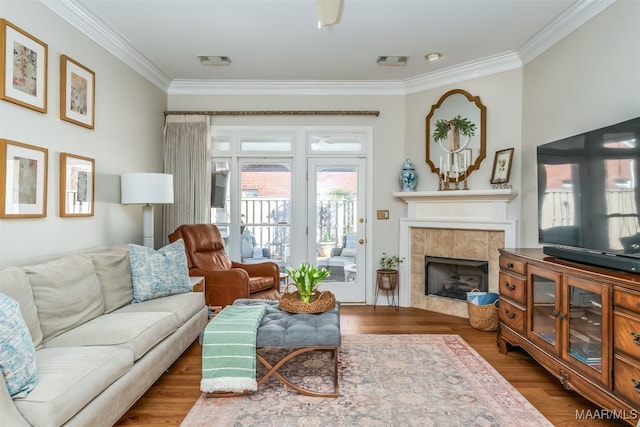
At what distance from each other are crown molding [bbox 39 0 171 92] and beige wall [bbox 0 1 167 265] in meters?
0.05

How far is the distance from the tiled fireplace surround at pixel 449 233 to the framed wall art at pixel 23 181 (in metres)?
3.49

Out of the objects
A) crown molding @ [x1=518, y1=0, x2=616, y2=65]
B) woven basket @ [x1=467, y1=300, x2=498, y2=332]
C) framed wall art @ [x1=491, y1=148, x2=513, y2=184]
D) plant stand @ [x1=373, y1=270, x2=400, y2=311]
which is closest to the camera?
crown molding @ [x1=518, y1=0, x2=616, y2=65]

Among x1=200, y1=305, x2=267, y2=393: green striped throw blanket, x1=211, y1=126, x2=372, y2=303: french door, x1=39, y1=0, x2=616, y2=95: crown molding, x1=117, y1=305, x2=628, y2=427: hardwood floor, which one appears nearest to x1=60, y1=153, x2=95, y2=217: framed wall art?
x1=39, y1=0, x2=616, y2=95: crown molding

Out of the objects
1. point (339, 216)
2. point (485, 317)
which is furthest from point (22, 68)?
point (485, 317)

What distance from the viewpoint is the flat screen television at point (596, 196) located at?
196 cm

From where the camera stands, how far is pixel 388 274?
4.34 m

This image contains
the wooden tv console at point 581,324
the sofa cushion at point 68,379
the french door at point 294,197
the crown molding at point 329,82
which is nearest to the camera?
the sofa cushion at point 68,379

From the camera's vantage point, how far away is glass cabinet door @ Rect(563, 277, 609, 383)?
1954 millimetres

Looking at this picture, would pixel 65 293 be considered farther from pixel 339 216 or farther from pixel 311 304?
pixel 339 216

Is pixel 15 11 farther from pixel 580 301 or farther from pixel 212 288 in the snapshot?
pixel 580 301

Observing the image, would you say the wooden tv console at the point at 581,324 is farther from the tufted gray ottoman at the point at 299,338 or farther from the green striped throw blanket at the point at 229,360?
the green striped throw blanket at the point at 229,360

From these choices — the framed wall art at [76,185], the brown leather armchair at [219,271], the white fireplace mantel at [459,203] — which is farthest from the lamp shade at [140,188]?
the white fireplace mantel at [459,203]

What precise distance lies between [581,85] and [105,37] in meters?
4.05

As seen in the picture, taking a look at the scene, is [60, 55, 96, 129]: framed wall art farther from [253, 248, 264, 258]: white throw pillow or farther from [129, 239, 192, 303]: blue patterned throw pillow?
[253, 248, 264, 258]: white throw pillow
